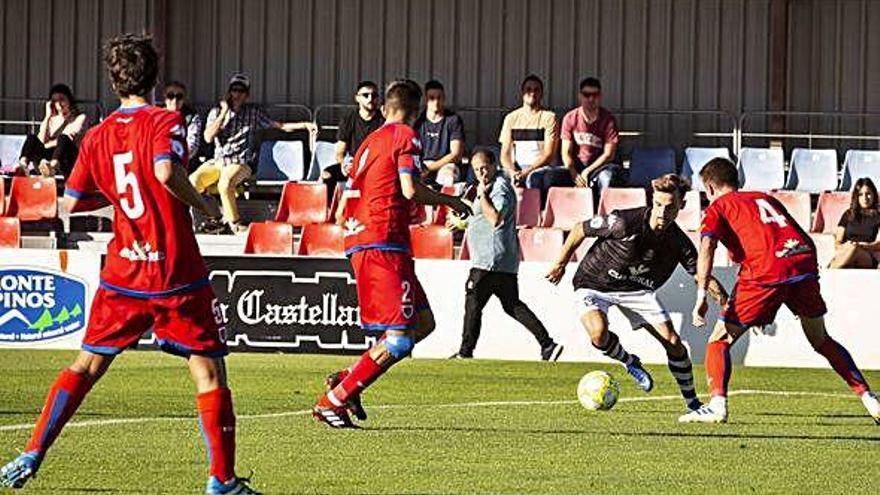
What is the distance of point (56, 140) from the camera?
24.3 meters

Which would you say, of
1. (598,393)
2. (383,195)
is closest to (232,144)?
(598,393)

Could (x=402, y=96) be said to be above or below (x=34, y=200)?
above

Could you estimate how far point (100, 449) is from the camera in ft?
37.7

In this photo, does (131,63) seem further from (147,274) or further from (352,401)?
(352,401)

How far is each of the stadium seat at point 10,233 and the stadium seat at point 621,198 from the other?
627 cm

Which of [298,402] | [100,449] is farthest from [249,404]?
[100,449]

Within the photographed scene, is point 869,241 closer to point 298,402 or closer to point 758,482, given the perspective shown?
point 298,402

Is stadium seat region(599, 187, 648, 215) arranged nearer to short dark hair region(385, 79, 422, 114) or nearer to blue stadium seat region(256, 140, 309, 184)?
blue stadium seat region(256, 140, 309, 184)

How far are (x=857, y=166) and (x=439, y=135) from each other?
4.98 meters

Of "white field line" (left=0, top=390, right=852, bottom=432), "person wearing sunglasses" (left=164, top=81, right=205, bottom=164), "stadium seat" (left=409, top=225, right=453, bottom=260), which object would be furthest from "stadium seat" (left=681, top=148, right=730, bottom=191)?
"white field line" (left=0, top=390, right=852, bottom=432)

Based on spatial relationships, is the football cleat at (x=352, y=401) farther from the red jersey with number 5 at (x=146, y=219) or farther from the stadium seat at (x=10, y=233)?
the stadium seat at (x=10, y=233)

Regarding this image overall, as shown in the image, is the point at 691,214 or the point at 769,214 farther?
the point at 691,214

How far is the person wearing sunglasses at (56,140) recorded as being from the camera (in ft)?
78.9

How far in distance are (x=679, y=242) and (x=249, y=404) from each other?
11.0 feet
